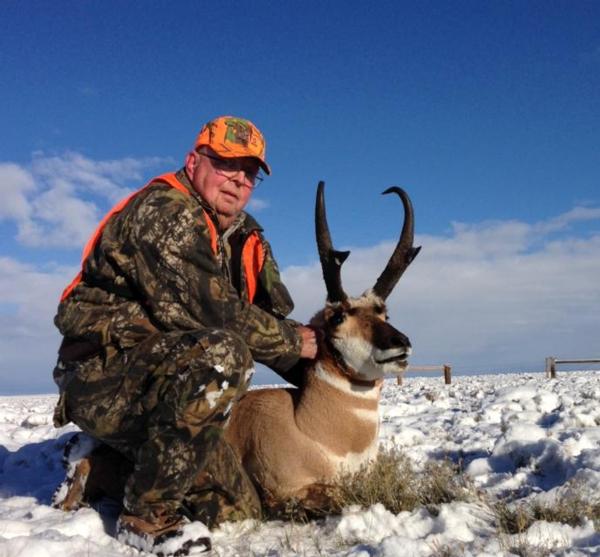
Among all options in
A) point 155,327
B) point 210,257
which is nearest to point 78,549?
point 155,327

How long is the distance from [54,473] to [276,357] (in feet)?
10.1

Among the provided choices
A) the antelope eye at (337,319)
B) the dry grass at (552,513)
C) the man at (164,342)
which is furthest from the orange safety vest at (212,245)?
the dry grass at (552,513)

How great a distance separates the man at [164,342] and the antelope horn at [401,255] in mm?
1026

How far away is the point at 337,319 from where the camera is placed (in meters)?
5.03

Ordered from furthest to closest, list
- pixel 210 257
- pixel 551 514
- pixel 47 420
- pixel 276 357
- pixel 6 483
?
pixel 47 420, pixel 6 483, pixel 276 357, pixel 210 257, pixel 551 514

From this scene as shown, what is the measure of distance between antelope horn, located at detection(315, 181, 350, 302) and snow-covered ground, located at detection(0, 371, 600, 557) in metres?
1.37

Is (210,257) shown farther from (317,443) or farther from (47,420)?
(47,420)

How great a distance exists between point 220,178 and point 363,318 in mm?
1569

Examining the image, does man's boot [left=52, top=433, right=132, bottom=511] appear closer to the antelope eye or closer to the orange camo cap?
the antelope eye

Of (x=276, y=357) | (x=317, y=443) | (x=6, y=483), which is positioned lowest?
(x=6, y=483)

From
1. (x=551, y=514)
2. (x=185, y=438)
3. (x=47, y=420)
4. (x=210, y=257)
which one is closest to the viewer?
(x=551, y=514)

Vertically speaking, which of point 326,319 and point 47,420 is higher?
point 326,319

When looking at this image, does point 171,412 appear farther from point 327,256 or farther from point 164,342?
point 327,256

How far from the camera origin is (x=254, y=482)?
4742 millimetres
